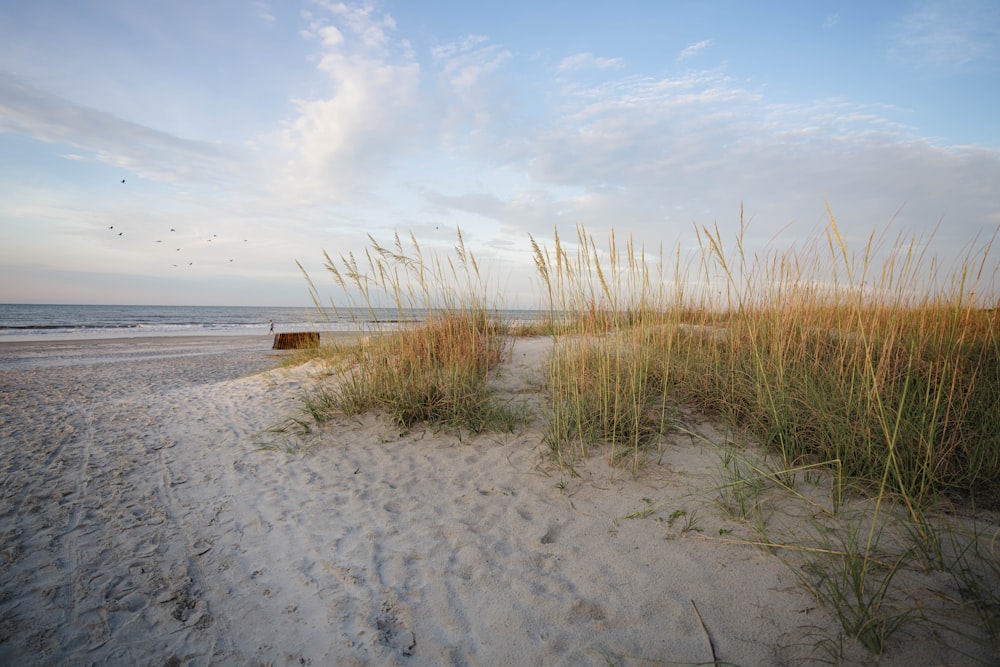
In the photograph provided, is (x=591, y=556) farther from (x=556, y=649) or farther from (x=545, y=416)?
(x=545, y=416)

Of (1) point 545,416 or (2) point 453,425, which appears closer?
(1) point 545,416

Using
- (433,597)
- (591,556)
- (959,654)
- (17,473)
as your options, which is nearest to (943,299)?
(959,654)

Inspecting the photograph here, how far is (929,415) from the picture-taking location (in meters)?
2.53

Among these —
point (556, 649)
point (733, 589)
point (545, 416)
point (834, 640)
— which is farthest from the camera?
Answer: point (545, 416)

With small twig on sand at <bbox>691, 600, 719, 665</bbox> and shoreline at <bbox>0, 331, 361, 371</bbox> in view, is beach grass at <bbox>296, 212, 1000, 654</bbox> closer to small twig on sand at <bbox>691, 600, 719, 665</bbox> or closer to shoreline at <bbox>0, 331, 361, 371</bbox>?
small twig on sand at <bbox>691, 600, 719, 665</bbox>

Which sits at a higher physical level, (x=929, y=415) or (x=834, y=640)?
(x=929, y=415)

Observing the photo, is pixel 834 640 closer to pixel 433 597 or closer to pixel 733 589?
pixel 733 589

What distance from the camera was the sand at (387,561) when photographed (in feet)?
5.52

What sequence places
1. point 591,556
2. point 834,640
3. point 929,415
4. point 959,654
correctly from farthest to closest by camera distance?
point 929,415 → point 591,556 → point 834,640 → point 959,654

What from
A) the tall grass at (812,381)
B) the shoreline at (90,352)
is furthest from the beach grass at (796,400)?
the shoreline at (90,352)

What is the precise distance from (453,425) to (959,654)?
3128 mm

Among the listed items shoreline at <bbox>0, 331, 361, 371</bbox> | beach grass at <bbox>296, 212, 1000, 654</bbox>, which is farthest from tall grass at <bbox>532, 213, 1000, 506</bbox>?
shoreline at <bbox>0, 331, 361, 371</bbox>

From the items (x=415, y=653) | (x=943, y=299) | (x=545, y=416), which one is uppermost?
(x=943, y=299)

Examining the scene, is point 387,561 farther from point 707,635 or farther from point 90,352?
point 90,352
